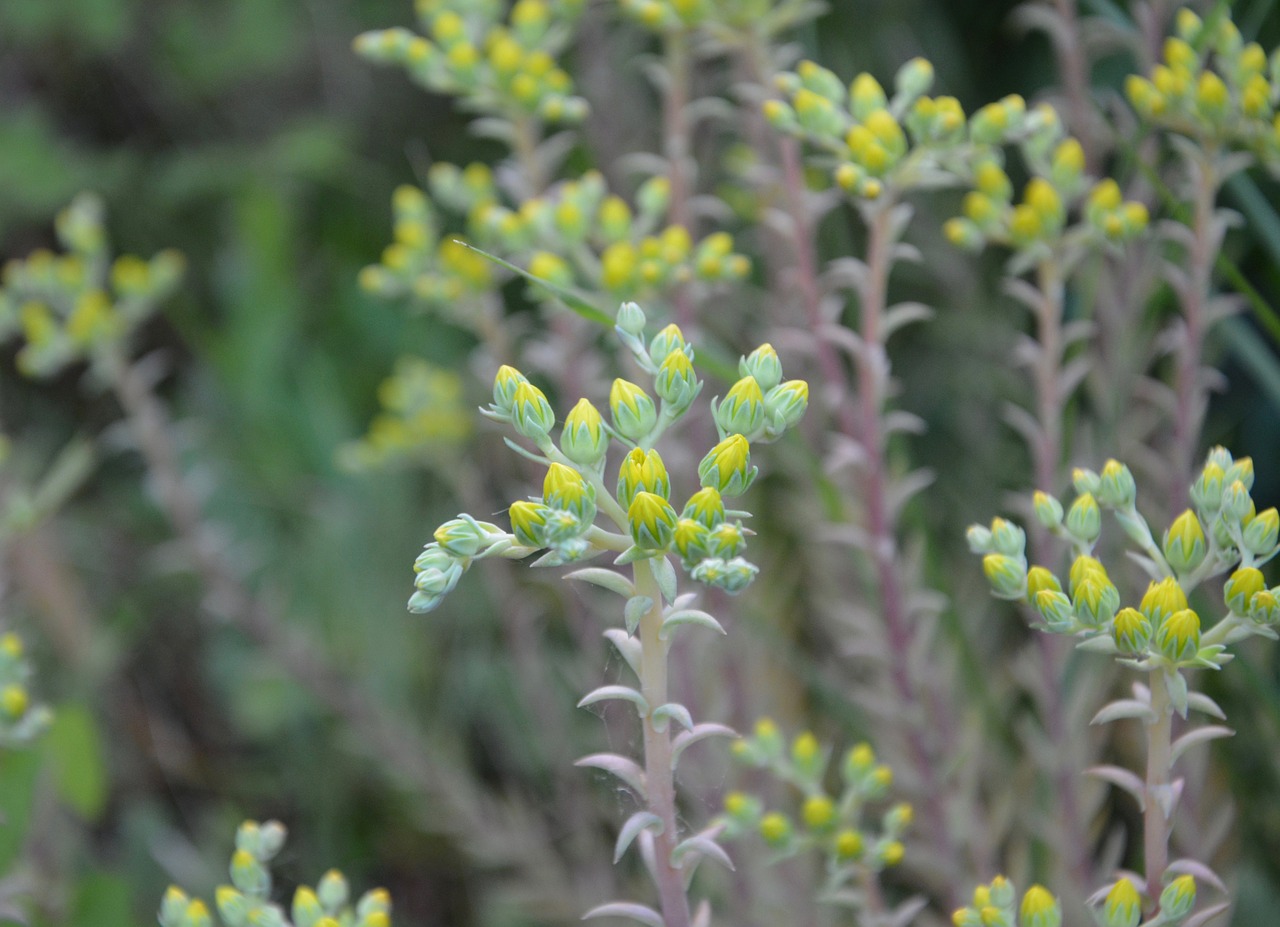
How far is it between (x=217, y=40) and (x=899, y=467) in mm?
1552

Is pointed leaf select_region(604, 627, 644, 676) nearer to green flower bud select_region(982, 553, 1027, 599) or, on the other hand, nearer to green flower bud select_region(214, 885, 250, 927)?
green flower bud select_region(982, 553, 1027, 599)

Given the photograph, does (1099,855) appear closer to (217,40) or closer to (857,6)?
(857,6)

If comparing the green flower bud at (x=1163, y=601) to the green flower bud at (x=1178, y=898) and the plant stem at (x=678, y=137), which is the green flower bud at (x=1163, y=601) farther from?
the plant stem at (x=678, y=137)

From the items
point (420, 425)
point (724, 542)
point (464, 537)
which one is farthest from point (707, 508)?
point (420, 425)

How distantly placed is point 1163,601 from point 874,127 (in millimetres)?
408

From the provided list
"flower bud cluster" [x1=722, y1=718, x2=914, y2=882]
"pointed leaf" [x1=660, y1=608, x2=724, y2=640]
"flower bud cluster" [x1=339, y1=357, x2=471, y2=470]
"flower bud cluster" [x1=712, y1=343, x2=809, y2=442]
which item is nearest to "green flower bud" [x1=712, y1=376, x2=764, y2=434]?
"flower bud cluster" [x1=712, y1=343, x2=809, y2=442]

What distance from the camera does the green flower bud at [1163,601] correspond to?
0.54m

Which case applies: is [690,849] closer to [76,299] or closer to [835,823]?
[835,823]

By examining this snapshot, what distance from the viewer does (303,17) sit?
207 cm

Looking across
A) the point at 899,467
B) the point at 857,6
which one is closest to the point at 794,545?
the point at 899,467

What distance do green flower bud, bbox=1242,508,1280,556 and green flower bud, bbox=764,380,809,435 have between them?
239 millimetres

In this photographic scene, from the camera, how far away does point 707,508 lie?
Result: 53cm

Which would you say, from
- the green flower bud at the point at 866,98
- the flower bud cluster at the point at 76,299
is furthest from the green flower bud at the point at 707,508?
the flower bud cluster at the point at 76,299

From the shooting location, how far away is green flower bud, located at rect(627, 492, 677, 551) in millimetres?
508
